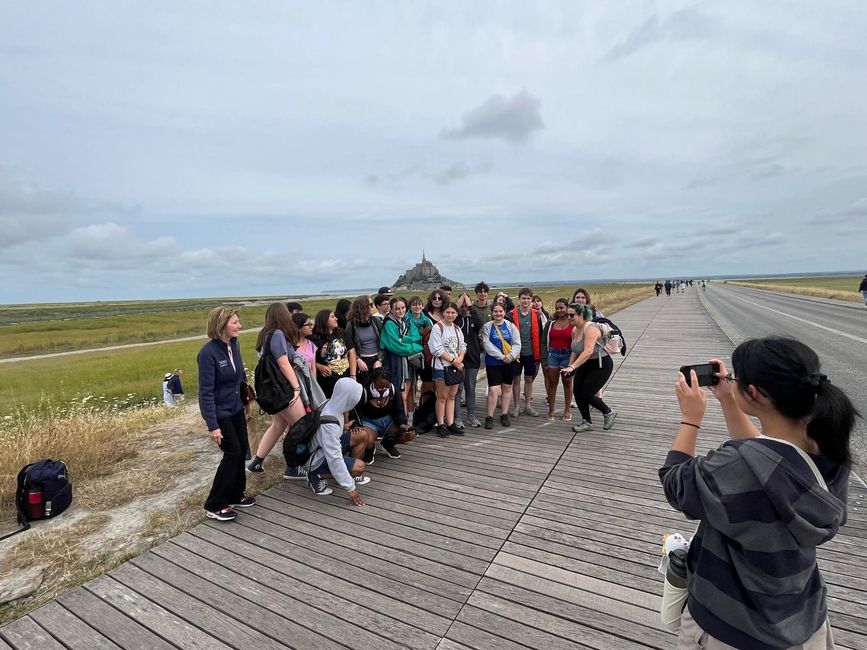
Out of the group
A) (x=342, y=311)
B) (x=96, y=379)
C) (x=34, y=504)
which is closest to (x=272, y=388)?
(x=342, y=311)

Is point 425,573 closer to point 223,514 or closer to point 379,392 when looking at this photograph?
point 223,514

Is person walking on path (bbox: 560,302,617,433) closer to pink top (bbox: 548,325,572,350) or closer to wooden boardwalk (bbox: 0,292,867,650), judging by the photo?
pink top (bbox: 548,325,572,350)

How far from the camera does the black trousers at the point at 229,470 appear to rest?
12.1ft

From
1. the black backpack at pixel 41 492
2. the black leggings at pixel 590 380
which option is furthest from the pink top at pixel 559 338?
the black backpack at pixel 41 492

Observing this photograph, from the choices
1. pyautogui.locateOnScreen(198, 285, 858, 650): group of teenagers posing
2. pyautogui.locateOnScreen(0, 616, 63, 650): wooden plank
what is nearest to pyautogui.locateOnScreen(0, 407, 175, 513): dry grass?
pyautogui.locateOnScreen(0, 616, 63, 650): wooden plank

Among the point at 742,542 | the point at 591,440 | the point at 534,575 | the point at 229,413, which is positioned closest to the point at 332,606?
the point at 534,575

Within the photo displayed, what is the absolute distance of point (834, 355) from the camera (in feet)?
34.7

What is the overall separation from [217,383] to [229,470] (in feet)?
2.53

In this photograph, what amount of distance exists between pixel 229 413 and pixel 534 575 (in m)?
2.82

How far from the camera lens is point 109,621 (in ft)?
8.45

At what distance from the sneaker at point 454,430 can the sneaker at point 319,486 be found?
2.02 meters

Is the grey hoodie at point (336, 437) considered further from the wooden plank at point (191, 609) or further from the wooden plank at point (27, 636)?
the wooden plank at point (27, 636)

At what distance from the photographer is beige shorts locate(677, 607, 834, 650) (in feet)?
4.58

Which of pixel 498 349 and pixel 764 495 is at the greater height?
pixel 764 495
